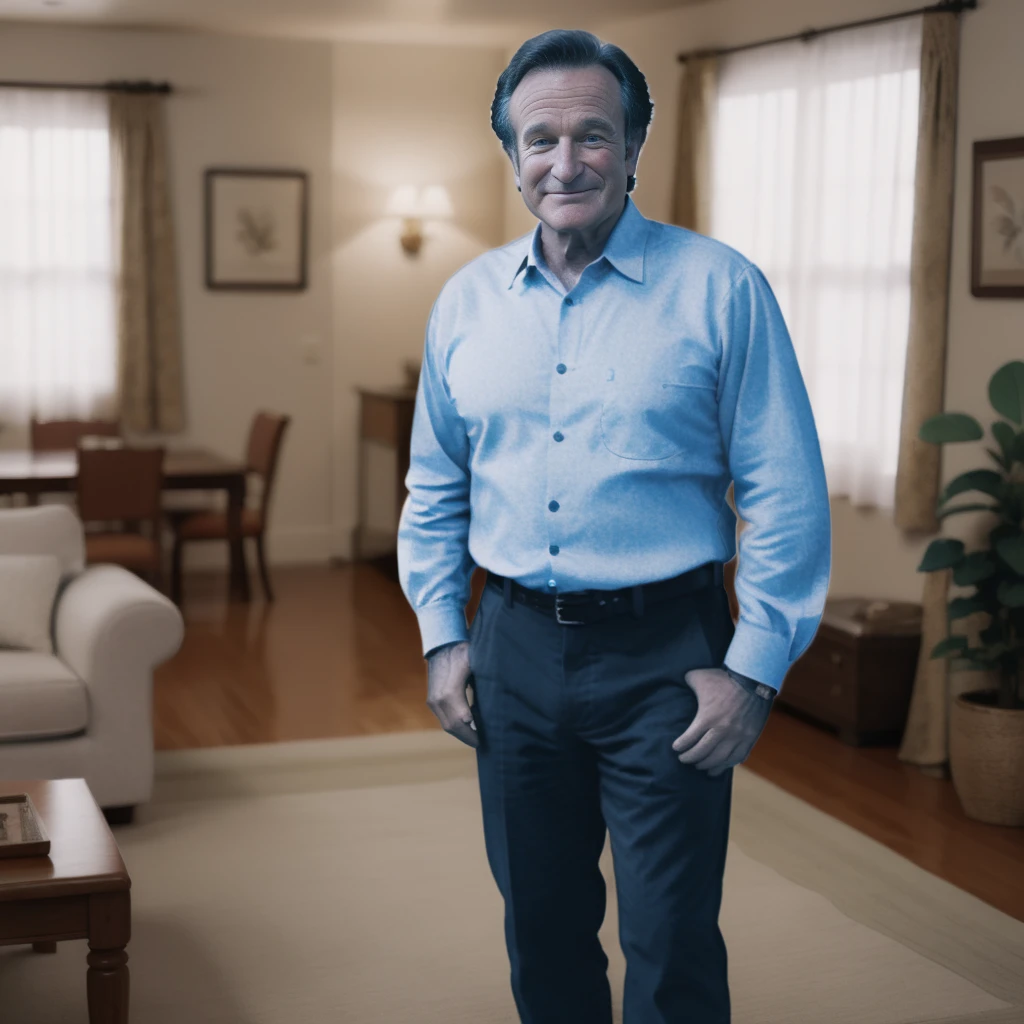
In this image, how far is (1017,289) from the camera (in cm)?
451

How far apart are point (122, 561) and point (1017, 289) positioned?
12.1 ft

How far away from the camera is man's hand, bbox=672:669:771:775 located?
173cm

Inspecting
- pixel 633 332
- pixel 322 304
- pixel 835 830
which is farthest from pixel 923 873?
pixel 322 304

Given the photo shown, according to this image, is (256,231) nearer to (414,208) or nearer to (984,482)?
(414,208)

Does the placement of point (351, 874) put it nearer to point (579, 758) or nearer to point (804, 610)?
point (579, 758)

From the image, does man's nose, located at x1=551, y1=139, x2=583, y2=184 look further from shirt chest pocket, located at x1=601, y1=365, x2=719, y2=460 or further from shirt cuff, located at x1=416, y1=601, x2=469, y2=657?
shirt cuff, located at x1=416, y1=601, x2=469, y2=657

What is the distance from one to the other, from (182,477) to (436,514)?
491 centimetres

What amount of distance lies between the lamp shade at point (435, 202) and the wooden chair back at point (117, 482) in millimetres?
2653

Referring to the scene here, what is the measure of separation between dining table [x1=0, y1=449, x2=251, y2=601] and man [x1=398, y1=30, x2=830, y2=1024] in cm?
458

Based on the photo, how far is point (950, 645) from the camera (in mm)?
4234

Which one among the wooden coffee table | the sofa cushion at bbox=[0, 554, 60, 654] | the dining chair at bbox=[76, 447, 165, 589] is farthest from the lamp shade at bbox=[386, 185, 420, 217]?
the wooden coffee table

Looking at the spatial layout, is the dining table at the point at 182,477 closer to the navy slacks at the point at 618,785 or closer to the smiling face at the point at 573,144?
the navy slacks at the point at 618,785

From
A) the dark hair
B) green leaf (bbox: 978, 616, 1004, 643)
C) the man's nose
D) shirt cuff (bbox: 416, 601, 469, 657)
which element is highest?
the dark hair

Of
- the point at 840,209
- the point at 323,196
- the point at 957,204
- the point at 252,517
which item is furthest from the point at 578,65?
the point at 323,196
